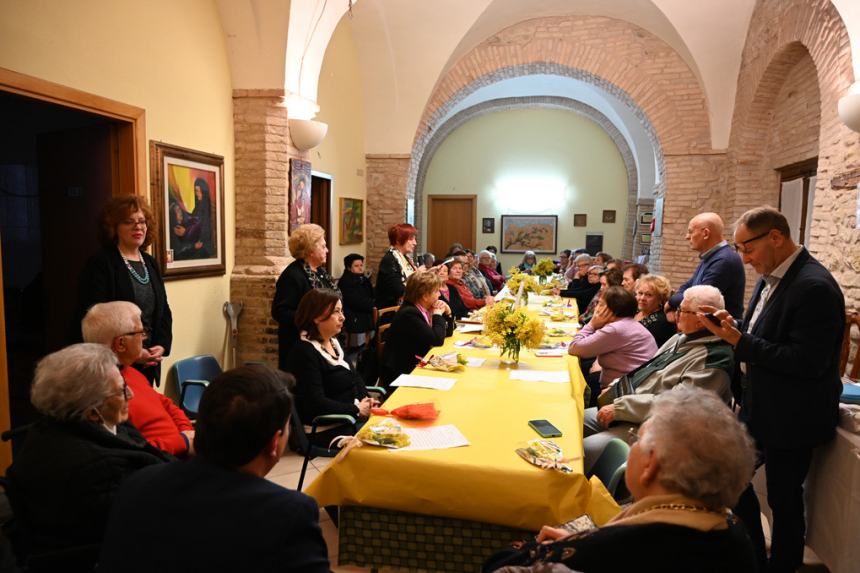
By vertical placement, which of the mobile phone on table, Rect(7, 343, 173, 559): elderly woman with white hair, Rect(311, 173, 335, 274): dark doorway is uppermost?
Rect(311, 173, 335, 274): dark doorway

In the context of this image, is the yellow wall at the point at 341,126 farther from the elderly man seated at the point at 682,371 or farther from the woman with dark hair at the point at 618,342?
the elderly man seated at the point at 682,371

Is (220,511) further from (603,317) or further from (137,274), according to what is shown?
(603,317)

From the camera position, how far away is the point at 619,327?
13.1ft

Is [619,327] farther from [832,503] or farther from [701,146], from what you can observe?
[701,146]

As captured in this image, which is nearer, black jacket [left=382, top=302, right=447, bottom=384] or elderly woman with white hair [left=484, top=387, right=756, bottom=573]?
elderly woman with white hair [left=484, top=387, right=756, bottom=573]

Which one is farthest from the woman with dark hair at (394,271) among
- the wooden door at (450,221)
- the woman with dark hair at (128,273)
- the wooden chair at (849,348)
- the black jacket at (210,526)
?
the wooden door at (450,221)

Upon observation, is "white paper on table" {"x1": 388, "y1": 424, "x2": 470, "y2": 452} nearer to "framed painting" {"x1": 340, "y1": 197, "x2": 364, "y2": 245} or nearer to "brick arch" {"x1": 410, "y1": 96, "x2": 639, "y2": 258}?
"framed painting" {"x1": 340, "y1": 197, "x2": 364, "y2": 245}

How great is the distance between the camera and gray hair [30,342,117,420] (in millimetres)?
1847

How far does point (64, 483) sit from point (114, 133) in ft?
11.3

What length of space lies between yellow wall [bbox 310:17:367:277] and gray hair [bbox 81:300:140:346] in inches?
217

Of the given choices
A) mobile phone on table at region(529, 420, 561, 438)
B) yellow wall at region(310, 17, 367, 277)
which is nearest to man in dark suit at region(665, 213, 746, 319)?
mobile phone on table at region(529, 420, 561, 438)

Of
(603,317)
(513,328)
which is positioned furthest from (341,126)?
(513,328)

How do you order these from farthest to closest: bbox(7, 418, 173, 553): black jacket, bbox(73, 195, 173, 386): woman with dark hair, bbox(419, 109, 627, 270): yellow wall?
bbox(419, 109, 627, 270): yellow wall, bbox(73, 195, 173, 386): woman with dark hair, bbox(7, 418, 173, 553): black jacket

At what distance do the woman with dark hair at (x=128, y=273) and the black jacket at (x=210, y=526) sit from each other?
78.0 inches
